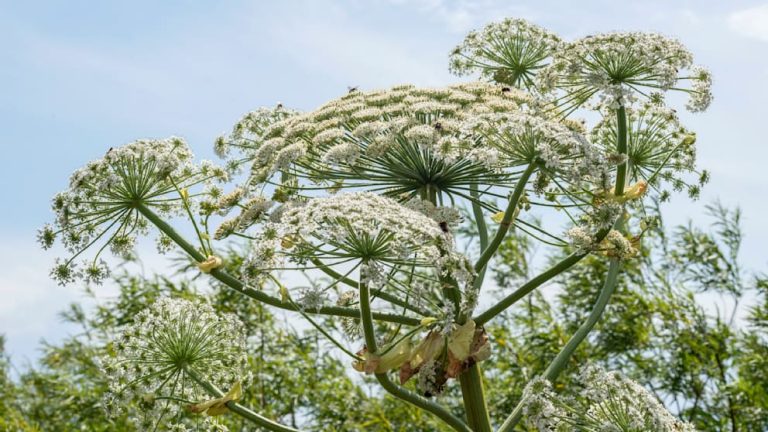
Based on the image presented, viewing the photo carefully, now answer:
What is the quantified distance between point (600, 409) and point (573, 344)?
51cm

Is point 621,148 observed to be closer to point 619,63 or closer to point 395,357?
point 619,63

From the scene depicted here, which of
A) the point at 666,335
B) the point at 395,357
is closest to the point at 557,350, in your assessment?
the point at 666,335

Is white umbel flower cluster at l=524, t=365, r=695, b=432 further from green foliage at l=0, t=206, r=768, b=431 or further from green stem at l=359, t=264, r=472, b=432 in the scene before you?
green foliage at l=0, t=206, r=768, b=431

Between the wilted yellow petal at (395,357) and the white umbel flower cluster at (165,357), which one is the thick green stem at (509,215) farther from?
the white umbel flower cluster at (165,357)

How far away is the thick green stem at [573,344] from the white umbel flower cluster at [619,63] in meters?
0.80

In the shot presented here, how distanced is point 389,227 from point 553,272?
1.04 m

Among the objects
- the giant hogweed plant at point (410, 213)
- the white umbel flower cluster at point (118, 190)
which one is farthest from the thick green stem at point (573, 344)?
Result: the white umbel flower cluster at point (118, 190)

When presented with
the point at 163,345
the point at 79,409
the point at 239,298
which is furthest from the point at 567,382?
the point at 163,345

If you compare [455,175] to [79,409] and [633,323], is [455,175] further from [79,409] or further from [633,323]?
[79,409]

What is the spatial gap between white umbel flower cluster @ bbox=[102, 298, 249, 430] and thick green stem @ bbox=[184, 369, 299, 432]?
0.02m

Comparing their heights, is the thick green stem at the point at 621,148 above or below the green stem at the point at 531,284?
above

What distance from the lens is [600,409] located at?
13.8ft

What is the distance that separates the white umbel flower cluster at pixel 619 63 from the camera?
14.4 ft

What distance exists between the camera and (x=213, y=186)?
5059 millimetres
